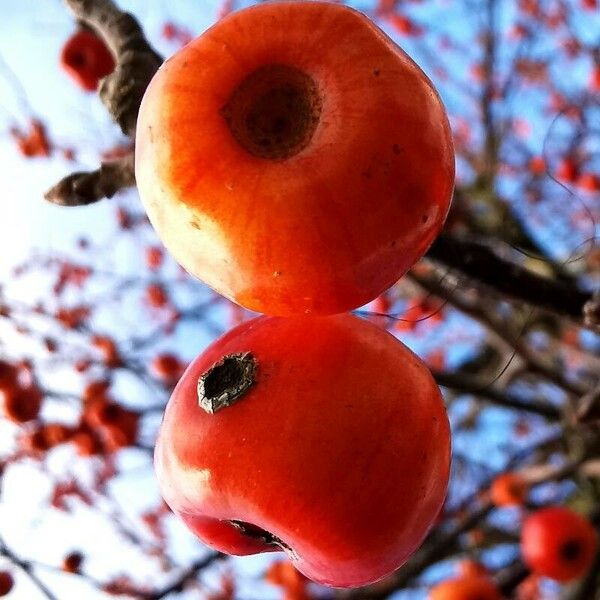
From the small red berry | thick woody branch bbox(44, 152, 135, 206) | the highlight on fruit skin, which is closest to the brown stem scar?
the highlight on fruit skin

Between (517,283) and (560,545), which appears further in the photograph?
(560,545)

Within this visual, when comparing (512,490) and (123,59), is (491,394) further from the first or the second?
(123,59)

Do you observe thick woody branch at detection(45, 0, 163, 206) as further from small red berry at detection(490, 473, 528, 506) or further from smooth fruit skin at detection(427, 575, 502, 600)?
small red berry at detection(490, 473, 528, 506)

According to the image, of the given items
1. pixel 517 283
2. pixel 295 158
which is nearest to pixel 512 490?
pixel 517 283

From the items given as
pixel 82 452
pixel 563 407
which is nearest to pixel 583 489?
pixel 563 407

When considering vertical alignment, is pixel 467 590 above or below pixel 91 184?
below

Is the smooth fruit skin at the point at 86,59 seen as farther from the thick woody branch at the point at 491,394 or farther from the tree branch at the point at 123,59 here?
the thick woody branch at the point at 491,394
